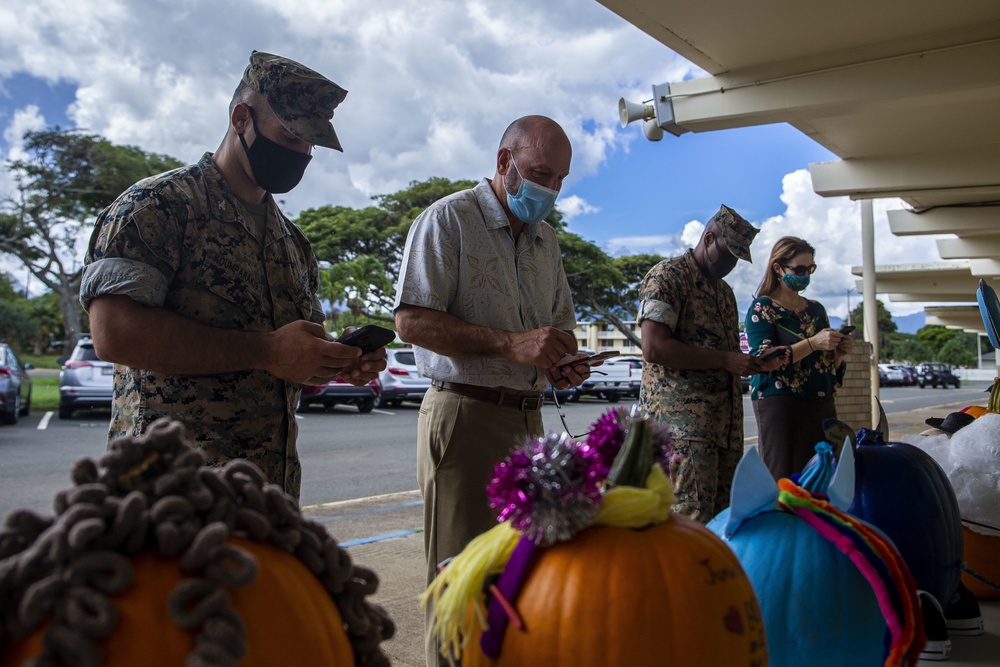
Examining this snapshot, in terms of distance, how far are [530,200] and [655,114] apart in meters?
4.20

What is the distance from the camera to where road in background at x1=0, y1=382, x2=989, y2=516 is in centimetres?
755

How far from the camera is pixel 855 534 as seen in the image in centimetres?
156

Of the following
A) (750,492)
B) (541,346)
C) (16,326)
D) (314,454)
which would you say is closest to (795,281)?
(541,346)

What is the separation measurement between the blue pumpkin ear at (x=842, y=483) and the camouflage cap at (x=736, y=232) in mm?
1906

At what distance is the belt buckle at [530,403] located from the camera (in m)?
2.47

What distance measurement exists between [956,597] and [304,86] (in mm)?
2653

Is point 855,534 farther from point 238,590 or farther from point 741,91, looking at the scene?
point 741,91

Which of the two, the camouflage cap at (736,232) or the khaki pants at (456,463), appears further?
the camouflage cap at (736,232)

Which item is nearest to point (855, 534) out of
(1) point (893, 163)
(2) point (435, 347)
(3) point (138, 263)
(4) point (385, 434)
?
(2) point (435, 347)

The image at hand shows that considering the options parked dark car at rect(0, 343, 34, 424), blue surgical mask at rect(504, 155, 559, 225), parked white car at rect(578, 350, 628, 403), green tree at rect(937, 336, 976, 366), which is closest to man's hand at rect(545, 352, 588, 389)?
blue surgical mask at rect(504, 155, 559, 225)

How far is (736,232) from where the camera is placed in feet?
11.5

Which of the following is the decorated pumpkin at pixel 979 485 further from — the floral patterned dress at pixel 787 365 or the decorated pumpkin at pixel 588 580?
the decorated pumpkin at pixel 588 580

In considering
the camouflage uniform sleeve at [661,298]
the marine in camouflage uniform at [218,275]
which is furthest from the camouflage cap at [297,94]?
the camouflage uniform sleeve at [661,298]

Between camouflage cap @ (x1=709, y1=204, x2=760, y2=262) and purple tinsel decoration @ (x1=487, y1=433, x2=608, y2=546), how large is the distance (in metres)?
2.54
